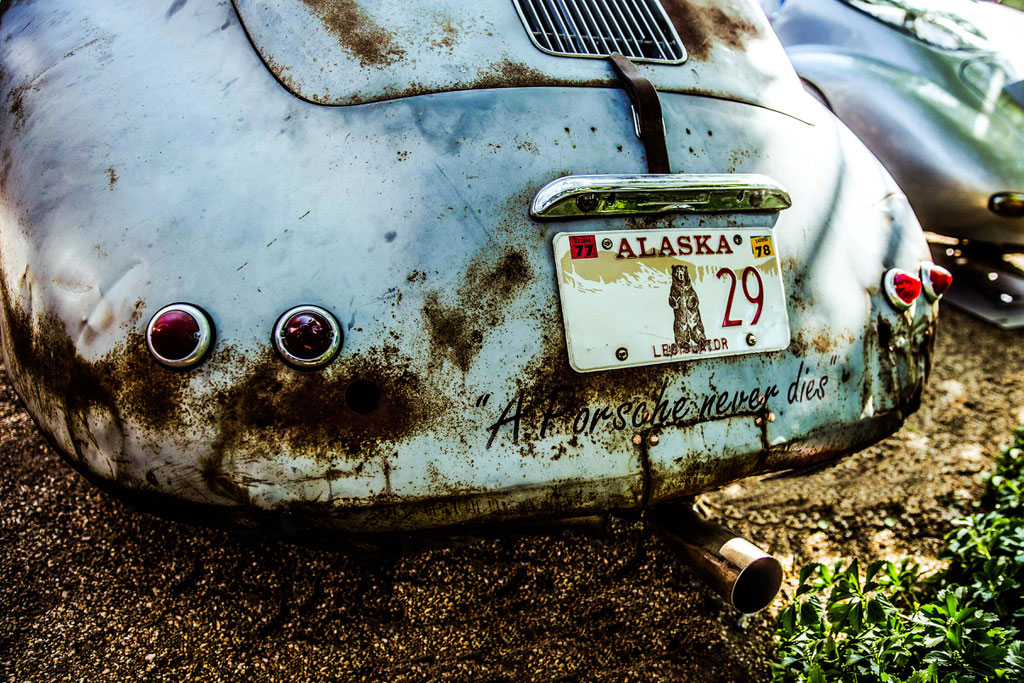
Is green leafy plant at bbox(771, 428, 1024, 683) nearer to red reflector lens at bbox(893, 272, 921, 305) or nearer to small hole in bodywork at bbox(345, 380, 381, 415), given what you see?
red reflector lens at bbox(893, 272, 921, 305)

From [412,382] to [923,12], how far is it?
340cm

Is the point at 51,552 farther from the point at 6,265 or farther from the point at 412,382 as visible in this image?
the point at 412,382

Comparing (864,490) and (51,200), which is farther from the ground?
(51,200)

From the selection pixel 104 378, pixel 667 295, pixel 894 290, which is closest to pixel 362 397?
pixel 104 378

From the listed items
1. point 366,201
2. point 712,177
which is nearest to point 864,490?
point 712,177

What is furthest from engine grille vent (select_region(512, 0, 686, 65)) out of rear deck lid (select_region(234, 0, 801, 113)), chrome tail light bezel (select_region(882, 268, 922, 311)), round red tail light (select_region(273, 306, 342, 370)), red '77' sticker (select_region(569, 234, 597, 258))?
round red tail light (select_region(273, 306, 342, 370))

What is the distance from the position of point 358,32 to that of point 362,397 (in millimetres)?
853

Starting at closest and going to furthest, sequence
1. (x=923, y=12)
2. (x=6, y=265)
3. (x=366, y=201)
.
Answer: (x=366, y=201) < (x=6, y=265) < (x=923, y=12)

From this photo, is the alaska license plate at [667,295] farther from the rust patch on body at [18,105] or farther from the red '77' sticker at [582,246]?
the rust patch on body at [18,105]

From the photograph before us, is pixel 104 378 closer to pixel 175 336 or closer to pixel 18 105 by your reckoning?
pixel 175 336

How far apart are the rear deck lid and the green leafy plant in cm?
133

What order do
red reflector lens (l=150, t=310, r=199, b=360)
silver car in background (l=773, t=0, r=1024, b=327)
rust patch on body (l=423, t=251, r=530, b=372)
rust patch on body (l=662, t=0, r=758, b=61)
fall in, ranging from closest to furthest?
red reflector lens (l=150, t=310, r=199, b=360) < rust patch on body (l=423, t=251, r=530, b=372) < rust patch on body (l=662, t=0, r=758, b=61) < silver car in background (l=773, t=0, r=1024, b=327)

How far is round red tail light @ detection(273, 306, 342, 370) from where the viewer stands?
1396 millimetres

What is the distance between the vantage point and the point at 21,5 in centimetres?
184
